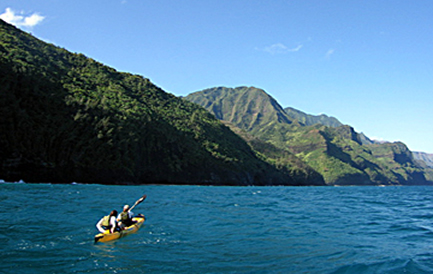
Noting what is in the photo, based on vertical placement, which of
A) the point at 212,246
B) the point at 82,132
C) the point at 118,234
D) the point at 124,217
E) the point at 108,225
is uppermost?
A: the point at 82,132

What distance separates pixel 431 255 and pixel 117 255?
53.1 feet

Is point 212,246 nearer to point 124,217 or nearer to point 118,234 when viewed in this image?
point 118,234

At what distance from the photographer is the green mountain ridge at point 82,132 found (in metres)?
96.0

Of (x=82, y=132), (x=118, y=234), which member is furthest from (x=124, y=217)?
(x=82, y=132)

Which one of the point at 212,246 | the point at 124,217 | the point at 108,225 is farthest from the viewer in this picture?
the point at 124,217

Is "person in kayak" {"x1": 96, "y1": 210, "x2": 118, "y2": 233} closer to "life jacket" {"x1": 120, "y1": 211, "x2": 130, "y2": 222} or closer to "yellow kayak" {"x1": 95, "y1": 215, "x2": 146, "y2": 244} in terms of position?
"yellow kayak" {"x1": 95, "y1": 215, "x2": 146, "y2": 244}

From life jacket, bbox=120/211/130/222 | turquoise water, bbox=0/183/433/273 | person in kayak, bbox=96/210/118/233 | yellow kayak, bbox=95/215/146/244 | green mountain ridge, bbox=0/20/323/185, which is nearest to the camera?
turquoise water, bbox=0/183/433/273

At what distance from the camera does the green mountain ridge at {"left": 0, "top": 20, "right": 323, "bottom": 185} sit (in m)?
96.0

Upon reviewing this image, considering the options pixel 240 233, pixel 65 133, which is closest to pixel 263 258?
pixel 240 233

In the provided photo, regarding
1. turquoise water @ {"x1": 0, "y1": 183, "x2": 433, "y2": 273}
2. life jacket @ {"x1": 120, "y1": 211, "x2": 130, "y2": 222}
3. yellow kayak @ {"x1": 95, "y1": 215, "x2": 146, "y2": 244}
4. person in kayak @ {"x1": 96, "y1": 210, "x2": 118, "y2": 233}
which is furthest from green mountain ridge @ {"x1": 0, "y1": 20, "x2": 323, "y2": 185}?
person in kayak @ {"x1": 96, "y1": 210, "x2": 118, "y2": 233}

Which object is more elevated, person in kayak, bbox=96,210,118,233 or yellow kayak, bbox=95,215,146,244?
person in kayak, bbox=96,210,118,233

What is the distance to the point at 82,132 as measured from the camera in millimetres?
112938

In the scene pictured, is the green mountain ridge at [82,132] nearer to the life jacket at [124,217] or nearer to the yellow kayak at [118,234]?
the yellow kayak at [118,234]

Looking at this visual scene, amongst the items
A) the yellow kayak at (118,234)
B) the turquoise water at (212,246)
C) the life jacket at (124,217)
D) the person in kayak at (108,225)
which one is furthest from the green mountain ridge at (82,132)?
the person in kayak at (108,225)
